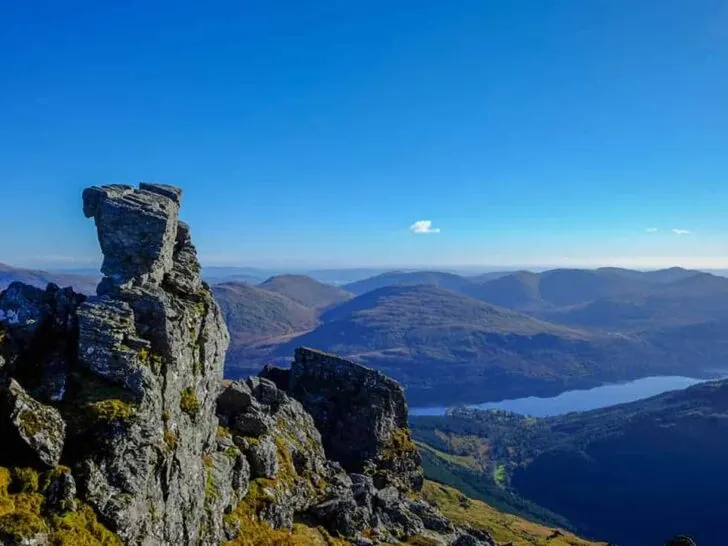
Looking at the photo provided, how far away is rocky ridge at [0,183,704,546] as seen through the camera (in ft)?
130

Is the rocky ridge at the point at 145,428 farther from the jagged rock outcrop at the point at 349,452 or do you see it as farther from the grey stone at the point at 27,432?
the jagged rock outcrop at the point at 349,452

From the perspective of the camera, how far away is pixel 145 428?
4516cm

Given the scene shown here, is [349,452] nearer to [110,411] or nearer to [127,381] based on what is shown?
[127,381]

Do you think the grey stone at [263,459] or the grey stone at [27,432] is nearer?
the grey stone at [27,432]

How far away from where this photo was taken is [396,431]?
12400cm

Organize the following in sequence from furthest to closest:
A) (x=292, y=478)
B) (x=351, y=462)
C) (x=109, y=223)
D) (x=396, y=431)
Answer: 1. (x=396, y=431)
2. (x=351, y=462)
3. (x=292, y=478)
4. (x=109, y=223)

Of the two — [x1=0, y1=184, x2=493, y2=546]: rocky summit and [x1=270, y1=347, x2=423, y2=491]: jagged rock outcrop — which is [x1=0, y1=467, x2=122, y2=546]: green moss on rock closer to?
[x1=0, y1=184, x2=493, y2=546]: rocky summit

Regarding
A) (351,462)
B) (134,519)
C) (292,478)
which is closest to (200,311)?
(134,519)

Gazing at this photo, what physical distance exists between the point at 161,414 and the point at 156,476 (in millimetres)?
5224

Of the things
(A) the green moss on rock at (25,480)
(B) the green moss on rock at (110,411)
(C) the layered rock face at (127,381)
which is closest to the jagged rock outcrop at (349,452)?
(C) the layered rock face at (127,381)

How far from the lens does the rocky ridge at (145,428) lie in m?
39.6

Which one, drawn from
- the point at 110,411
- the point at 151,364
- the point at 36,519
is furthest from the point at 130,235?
the point at 36,519

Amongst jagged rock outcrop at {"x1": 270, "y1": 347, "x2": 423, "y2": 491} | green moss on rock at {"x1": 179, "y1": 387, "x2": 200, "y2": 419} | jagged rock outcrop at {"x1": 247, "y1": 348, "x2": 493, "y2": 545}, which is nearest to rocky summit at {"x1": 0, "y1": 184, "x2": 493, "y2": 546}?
green moss on rock at {"x1": 179, "y1": 387, "x2": 200, "y2": 419}

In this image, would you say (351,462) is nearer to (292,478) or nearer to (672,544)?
(292,478)
